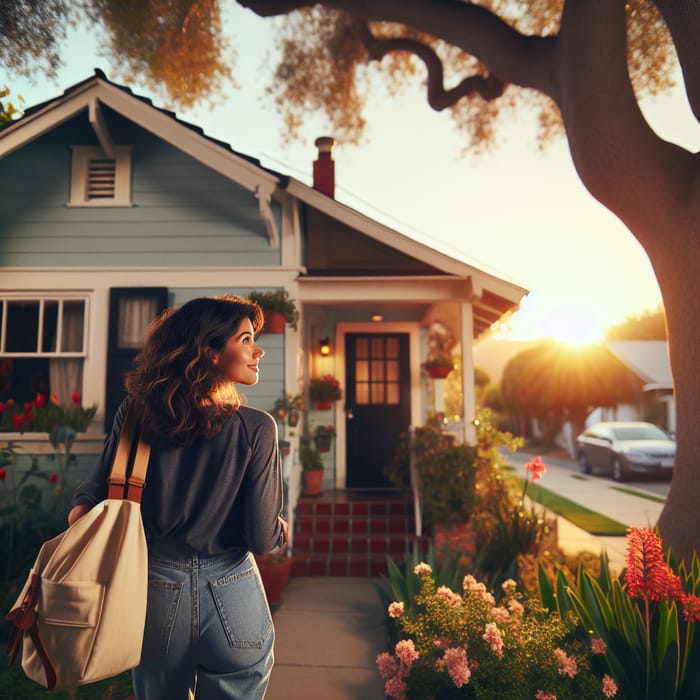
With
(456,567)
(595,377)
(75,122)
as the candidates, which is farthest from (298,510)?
(595,377)

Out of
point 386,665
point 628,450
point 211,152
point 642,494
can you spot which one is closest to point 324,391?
point 211,152

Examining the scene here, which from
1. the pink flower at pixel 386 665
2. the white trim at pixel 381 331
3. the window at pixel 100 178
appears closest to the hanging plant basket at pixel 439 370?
the white trim at pixel 381 331

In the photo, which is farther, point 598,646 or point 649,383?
point 649,383

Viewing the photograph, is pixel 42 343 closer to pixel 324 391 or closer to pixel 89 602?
pixel 324 391

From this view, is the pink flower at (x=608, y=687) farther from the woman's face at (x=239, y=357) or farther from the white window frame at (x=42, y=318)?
the white window frame at (x=42, y=318)

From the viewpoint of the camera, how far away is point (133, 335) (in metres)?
7.07

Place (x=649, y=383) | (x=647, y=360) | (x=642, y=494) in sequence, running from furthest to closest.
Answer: (x=647, y=360), (x=649, y=383), (x=642, y=494)

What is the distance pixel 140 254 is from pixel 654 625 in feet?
21.6

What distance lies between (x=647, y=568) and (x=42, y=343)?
703 cm

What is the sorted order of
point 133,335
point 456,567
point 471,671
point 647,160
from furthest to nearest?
point 133,335 → point 647,160 → point 456,567 → point 471,671

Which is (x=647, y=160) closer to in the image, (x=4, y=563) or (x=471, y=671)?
(x=471, y=671)

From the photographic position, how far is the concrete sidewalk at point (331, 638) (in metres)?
3.71

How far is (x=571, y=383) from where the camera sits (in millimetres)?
26797

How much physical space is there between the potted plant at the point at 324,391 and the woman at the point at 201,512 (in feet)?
22.7
